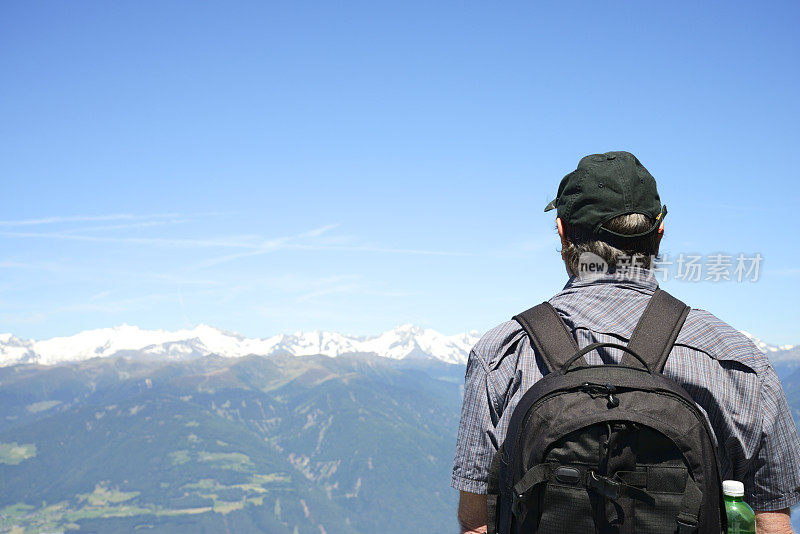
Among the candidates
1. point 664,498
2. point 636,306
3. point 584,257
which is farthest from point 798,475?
point 584,257

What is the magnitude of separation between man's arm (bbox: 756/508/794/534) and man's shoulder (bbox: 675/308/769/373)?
80 centimetres

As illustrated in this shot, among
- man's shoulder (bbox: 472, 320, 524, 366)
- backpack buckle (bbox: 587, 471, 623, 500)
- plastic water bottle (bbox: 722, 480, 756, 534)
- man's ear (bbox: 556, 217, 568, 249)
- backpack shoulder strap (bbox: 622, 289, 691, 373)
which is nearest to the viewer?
backpack buckle (bbox: 587, 471, 623, 500)

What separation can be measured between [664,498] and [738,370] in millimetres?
789

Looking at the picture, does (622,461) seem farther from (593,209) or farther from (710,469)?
(593,209)

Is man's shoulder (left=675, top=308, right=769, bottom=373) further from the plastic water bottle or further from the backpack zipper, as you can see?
the plastic water bottle

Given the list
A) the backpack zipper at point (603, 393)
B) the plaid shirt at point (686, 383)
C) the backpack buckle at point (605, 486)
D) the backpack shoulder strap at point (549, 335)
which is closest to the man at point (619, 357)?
the plaid shirt at point (686, 383)

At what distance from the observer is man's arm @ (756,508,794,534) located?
11.2 feet

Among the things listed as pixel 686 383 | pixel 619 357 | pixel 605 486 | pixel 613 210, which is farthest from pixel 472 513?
pixel 613 210

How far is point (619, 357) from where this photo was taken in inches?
133

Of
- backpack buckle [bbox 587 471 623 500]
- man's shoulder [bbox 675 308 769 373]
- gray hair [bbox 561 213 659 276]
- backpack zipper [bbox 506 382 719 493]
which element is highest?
gray hair [bbox 561 213 659 276]

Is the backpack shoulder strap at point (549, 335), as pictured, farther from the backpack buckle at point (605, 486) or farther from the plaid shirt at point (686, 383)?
the backpack buckle at point (605, 486)

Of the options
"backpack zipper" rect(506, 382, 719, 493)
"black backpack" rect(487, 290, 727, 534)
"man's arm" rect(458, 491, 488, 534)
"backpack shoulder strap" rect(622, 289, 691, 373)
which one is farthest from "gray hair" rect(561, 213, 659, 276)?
"man's arm" rect(458, 491, 488, 534)

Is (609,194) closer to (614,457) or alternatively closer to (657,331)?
(657,331)

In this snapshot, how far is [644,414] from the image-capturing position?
302 centimetres
